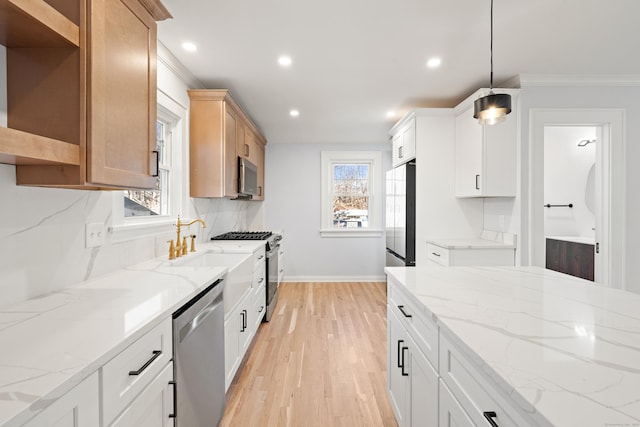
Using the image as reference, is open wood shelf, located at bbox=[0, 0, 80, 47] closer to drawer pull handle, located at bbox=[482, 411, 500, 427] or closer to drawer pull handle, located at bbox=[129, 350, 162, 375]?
drawer pull handle, located at bbox=[129, 350, 162, 375]

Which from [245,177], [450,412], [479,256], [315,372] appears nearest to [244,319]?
[315,372]

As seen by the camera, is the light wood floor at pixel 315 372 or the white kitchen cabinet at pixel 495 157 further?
the white kitchen cabinet at pixel 495 157

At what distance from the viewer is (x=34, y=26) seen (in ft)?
3.14

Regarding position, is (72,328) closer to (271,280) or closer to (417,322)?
(417,322)

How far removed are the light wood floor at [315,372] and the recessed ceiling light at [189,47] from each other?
2.47m

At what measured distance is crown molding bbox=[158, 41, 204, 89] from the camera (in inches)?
84.8

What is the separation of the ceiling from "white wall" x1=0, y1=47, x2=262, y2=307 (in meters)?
1.24

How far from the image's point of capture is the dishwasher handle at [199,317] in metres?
1.23

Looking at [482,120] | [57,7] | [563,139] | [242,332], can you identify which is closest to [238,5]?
[57,7]

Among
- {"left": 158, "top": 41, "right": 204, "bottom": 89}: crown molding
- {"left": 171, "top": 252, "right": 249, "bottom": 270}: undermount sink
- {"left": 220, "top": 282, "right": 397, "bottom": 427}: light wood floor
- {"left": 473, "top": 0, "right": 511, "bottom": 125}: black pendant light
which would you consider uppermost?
{"left": 158, "top": 41, "right": 204, "bottom": 89}: crown molding

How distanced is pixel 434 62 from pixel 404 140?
1283mm

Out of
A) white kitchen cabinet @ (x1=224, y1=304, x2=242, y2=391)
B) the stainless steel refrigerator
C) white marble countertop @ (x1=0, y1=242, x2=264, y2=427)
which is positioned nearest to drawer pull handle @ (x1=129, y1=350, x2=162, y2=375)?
white marble countertop @ (x1=0, y1=242, x2=264, y2=427)

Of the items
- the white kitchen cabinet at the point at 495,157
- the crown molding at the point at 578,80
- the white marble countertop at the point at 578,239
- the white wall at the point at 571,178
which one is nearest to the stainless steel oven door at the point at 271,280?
the white kitchen cabinet at the point at 495,157

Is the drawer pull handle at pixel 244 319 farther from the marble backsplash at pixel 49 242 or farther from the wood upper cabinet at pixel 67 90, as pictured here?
the wood upper cabinet at pixel 67 90
